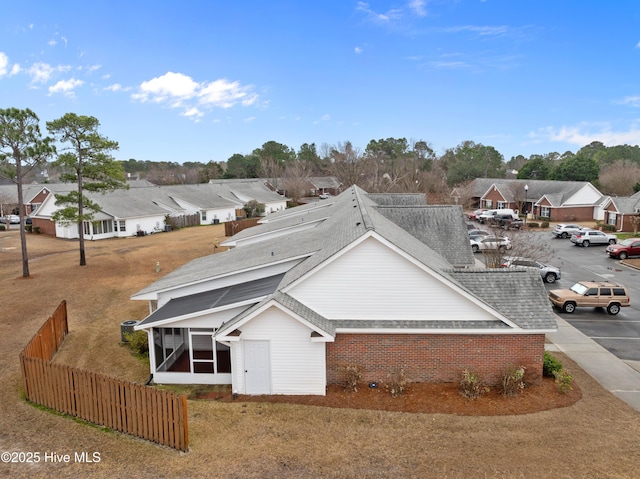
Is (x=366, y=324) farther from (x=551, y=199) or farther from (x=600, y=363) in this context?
(x=551, y=199)

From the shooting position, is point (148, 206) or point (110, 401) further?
point (148, 206)

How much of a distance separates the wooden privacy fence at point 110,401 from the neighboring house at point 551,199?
60613 mm

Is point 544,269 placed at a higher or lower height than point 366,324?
lower

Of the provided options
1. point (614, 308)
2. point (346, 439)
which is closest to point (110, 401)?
point (346, 439)

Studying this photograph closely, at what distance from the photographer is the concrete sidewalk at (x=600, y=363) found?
50.6 ft

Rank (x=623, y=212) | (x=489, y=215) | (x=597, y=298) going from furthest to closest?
1. (x=489, y=215)
2. (x=623, y=212)
3. (x=597, y=298)

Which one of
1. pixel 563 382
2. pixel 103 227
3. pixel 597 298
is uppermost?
pixel 103 227

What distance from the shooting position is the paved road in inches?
782

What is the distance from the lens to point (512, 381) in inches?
559

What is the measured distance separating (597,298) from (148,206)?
48925mm

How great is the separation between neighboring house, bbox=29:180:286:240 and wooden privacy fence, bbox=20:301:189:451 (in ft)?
99.5

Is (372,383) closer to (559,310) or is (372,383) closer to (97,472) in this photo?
(97,472)

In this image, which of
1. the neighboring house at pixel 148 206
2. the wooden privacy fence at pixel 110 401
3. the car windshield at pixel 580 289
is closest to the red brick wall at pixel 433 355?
the wooden privacy fence at pixel 110 401

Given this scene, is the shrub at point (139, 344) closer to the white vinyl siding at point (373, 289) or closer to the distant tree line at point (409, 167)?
the white vinyl siding at point (373, 289)
